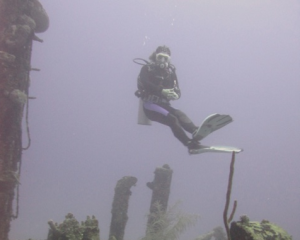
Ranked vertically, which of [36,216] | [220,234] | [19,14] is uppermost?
[19,14]

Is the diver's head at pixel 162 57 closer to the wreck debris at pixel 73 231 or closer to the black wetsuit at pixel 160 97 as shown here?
the black wetsuit at pixel 160 97

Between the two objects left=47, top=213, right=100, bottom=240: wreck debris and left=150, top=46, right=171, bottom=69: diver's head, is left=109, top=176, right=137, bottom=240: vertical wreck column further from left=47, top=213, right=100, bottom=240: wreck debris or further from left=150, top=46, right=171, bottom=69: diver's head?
left=47, top=213, right=100, bottom=240: wreck debris

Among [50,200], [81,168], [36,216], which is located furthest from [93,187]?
[36,216]

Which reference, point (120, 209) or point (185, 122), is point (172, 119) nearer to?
point (185, 122)

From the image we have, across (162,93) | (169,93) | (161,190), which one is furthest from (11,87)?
(161,190)

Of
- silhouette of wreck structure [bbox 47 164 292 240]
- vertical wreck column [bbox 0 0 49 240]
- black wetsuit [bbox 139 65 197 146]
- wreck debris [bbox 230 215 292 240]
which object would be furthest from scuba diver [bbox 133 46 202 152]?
wreck debris [bbox 230 215 292 240]

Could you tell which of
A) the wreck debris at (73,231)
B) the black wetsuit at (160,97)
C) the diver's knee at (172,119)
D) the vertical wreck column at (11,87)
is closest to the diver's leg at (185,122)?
the black wetsuit at (160,97)

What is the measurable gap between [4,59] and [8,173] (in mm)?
2435

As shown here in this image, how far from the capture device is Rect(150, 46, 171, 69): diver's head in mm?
8266

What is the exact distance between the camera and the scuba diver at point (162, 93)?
23.8 feet

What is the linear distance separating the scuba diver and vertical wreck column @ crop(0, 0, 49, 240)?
10.2ft

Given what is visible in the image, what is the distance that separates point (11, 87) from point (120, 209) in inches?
165

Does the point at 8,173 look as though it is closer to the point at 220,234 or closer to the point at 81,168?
the point at 220,234

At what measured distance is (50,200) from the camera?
2815 inches
